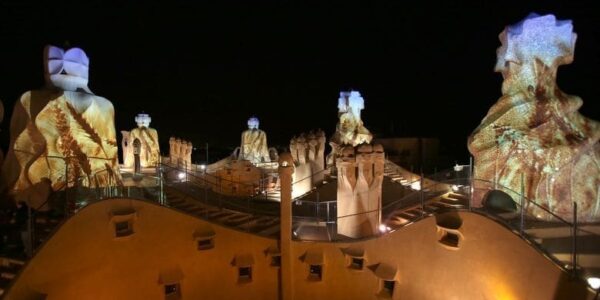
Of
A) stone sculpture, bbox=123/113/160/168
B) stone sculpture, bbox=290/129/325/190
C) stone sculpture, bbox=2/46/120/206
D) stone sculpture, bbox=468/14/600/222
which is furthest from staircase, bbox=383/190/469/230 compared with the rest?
stone sculpture, bbox=123/113/160/168

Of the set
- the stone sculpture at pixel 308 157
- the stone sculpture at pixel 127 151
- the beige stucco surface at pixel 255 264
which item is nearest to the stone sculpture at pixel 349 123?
the stone sculpture at pixel 308 157

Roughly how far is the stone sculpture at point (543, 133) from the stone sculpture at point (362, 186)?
8.47ft

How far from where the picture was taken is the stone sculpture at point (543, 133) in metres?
7.47

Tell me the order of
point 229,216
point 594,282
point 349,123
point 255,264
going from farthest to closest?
point 349,123, point 229,216, point 255,264, point 594,282

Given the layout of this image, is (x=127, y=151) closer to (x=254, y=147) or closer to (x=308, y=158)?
(x=254, y=147)

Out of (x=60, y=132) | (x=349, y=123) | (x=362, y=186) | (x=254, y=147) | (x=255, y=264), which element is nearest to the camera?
(x=255, y=264)

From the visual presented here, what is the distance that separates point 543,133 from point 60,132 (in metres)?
12.4

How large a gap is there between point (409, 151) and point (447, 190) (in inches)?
475

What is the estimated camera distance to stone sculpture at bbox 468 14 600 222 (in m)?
7.47

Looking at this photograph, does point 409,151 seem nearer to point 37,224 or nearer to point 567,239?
point 567,239

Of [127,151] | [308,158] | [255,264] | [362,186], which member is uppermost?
[127,151]

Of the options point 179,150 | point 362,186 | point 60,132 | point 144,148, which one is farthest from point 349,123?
point 60,132

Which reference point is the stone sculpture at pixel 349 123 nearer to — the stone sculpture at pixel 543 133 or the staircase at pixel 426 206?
the staircase at pixel 426 206

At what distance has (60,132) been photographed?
9789mm
